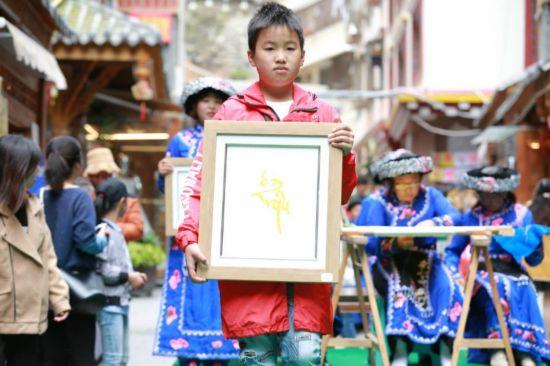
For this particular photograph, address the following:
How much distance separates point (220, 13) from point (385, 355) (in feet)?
159

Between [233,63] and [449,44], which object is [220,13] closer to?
[233,63]

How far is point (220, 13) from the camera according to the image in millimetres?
53844

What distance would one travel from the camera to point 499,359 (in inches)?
302

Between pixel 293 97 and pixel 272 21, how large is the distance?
0.37 metres

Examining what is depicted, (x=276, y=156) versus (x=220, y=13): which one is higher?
(x=220, y=13)

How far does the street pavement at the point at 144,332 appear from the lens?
8703mm

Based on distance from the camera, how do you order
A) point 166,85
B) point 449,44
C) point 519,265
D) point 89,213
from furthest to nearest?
point 449,44 → point 166,85 → point 519,265 → point 89,213

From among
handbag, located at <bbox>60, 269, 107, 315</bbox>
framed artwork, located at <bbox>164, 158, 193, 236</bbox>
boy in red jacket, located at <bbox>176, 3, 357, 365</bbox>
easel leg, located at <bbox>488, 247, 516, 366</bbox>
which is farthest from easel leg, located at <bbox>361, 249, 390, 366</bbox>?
boy in red jacket, located at <bbox>176, 3, 357, 365</bbox>

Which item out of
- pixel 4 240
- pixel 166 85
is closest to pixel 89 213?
pixel 4 240

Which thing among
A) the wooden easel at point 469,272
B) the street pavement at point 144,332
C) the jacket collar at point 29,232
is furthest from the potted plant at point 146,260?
the jacket collar at point 29,232

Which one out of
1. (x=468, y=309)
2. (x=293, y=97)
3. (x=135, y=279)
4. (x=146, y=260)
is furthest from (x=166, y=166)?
(x=146, y=260)

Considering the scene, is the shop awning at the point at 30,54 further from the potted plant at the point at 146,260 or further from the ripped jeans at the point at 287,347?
the potted plant at the point at 146,260

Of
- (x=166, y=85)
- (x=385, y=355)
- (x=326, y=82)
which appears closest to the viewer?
(x=385, y=355)

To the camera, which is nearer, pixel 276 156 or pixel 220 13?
pixel 276 156
